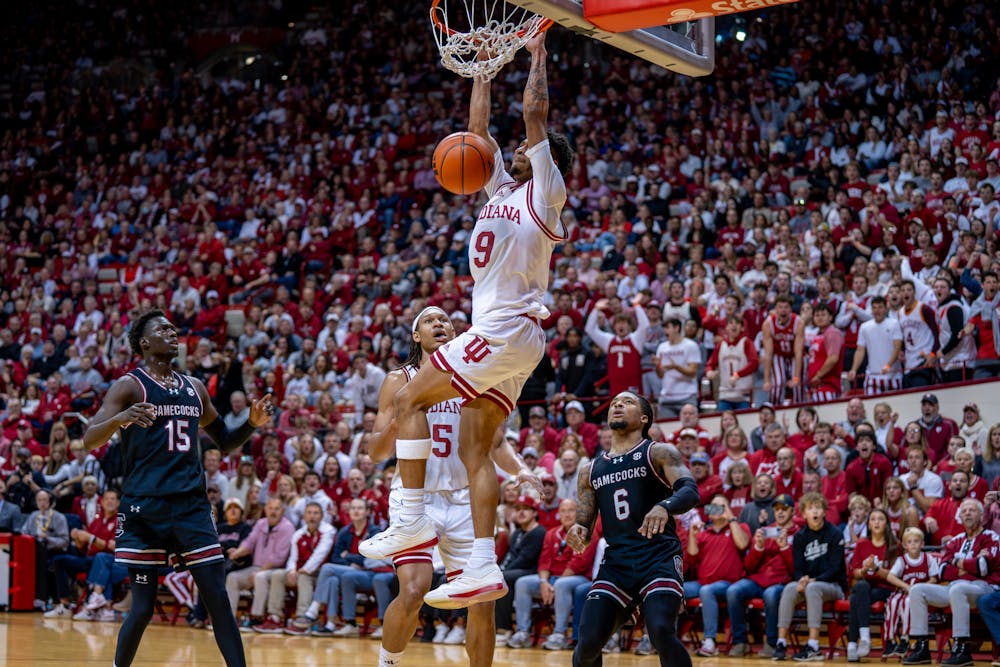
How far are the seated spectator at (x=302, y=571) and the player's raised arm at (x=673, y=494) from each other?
7645 millimetres

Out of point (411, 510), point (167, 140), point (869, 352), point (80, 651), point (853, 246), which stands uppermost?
point (167, 140)

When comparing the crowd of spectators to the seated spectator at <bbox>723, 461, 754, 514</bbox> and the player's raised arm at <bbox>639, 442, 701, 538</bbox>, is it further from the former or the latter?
the player's raised arm at <bbox>639, 442, 701, 538</bbox>

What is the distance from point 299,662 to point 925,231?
888 centimetres

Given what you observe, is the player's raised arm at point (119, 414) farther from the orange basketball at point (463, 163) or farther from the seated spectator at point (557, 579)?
the seated spectator at point (557, 579)

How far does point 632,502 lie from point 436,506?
1273mm

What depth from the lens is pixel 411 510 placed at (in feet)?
23.5

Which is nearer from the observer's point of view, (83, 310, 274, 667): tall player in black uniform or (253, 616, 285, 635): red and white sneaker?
(83, 310, 274, 667): tall player in black uniform

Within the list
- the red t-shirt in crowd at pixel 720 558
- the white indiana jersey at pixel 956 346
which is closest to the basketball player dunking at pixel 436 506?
the red t-shirt in crowd at pixel 720 558

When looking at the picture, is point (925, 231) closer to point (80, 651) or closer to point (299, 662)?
point (299, 662)

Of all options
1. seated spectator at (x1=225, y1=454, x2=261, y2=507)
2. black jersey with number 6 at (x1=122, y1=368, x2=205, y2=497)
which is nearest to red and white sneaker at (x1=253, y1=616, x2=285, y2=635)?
seated spectator at (x1=225, y1=454, x2=261, y2=507)

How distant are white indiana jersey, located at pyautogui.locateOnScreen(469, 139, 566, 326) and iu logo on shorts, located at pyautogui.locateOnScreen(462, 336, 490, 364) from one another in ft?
0.49

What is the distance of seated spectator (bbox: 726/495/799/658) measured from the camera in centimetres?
1210

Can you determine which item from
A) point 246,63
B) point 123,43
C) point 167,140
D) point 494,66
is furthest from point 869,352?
point 123,43

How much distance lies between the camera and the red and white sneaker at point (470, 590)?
21.6 ft
